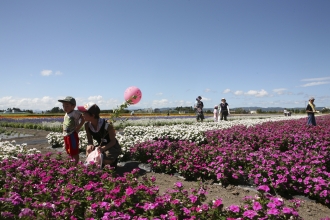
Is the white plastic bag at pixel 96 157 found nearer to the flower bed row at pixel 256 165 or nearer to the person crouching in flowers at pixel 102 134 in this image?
the person crouching in flowers at pixel 102 134

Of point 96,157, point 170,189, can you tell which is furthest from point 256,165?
point 96,157

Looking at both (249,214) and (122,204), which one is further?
(122,204)

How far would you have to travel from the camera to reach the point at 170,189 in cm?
295

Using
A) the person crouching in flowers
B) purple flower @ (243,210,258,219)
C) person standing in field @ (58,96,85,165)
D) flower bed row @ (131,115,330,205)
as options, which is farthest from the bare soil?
purple flower @ (243,210,258,219)

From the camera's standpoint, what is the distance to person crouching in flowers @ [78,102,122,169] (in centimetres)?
430

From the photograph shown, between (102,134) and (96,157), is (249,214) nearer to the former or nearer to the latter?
(96,157)

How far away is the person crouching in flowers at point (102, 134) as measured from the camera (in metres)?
4.30

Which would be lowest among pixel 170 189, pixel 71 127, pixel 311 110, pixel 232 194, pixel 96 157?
pixel 232 194

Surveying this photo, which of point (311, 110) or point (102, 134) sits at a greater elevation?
point (311, 110)

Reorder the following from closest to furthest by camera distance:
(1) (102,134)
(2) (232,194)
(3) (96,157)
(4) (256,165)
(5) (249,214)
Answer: (5) (249,214)
(2) (232,194)
(3) (96,157)
(4) (256,165)
(1) (102,134)

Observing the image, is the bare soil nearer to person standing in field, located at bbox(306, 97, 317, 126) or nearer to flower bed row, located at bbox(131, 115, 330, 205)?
flower bed row, located at bbox(131, 115, 330, 205)

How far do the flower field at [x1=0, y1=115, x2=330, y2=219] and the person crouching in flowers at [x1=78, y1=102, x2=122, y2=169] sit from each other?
1.48 feet

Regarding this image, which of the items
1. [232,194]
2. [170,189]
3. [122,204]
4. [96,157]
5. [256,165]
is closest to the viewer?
[122,204]

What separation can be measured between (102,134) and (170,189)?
2090 millimetres
